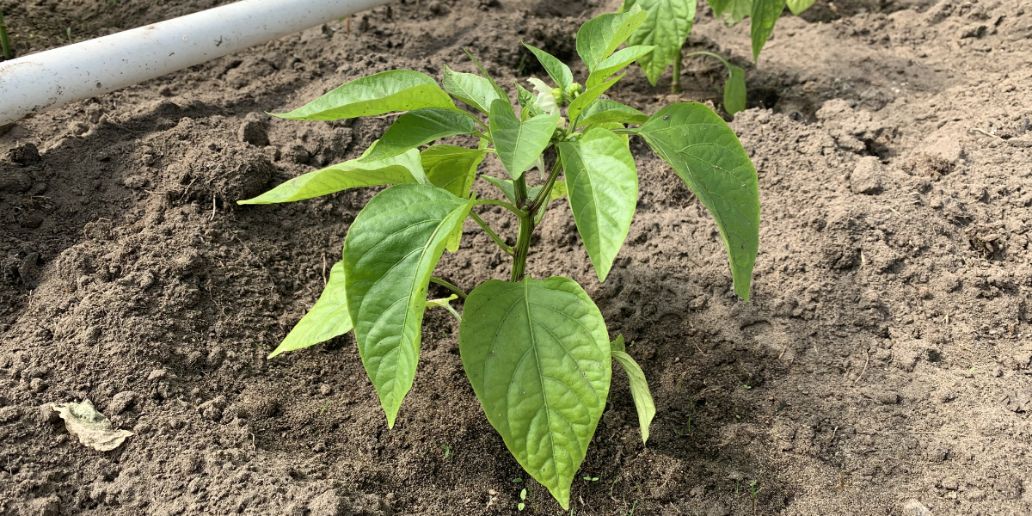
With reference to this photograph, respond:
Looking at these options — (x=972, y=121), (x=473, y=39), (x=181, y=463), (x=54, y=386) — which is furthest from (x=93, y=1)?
(x=972, y=121)

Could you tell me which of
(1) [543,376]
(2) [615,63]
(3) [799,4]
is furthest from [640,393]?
(3) [799,4]

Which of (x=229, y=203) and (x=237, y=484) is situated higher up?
(x=229, y=203)

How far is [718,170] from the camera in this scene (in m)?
1.79

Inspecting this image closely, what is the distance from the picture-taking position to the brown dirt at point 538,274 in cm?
210

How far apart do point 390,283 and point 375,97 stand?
427 mm

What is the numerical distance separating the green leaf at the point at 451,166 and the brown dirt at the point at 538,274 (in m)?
0.58

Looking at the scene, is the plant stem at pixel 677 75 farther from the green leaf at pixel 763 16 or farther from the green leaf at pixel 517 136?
the green leaf at pixel 517 136

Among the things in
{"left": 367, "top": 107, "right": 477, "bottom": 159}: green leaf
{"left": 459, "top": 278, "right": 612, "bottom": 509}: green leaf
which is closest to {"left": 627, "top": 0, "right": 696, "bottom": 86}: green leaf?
{"left": 367, "top": 107, "right": 477, "bottom": 159}: green leaf

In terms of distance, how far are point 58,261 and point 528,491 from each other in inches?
59.8

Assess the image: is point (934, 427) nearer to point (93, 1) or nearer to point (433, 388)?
point (433, 388)

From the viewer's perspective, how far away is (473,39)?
3705 millimetres

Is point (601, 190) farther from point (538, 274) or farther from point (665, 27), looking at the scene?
point (665, 27)

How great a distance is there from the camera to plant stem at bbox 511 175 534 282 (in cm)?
207

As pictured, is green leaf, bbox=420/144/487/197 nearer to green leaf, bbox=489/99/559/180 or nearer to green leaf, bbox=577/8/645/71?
green leaf, bbox=489/99/559/180
